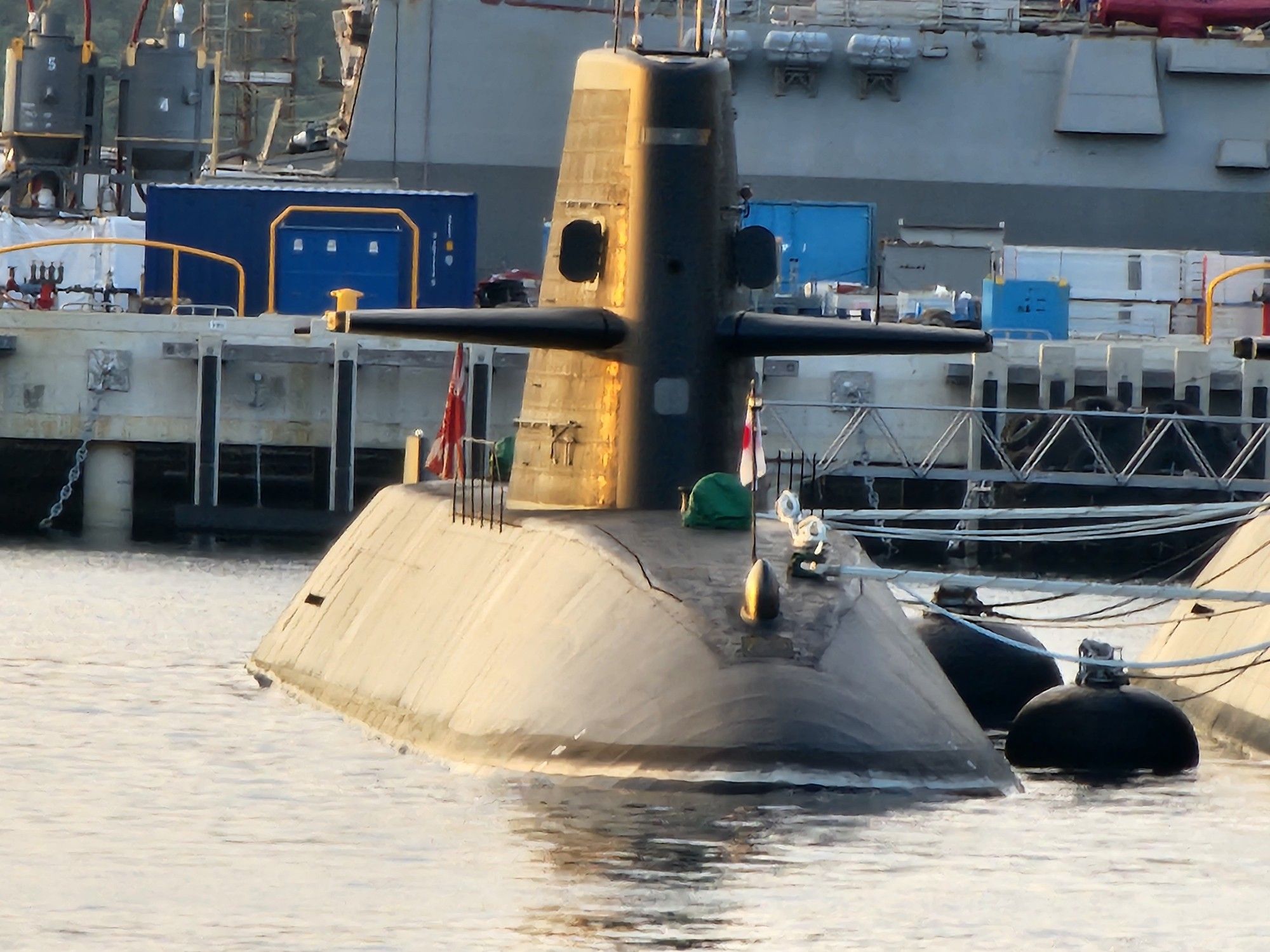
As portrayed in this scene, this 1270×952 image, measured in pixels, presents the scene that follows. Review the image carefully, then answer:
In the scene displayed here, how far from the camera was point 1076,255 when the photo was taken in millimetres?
47469

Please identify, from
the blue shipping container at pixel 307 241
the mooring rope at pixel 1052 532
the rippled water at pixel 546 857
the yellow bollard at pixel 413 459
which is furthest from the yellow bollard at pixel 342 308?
the mooring rope at pixel 1052 532

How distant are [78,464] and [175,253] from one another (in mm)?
4806

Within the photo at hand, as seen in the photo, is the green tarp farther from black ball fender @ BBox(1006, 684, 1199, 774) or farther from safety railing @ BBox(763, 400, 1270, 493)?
safety railing @ BBox(763, 400, 1270, 493)

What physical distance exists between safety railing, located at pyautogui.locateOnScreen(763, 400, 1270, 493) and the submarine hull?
58.9 feet

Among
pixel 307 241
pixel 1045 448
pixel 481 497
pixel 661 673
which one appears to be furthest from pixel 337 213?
pixel 661 673

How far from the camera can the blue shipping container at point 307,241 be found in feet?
136

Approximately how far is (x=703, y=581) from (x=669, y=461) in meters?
2.05

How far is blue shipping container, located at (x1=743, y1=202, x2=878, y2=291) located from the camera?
47031mm

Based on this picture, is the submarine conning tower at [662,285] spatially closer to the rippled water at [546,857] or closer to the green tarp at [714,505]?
the green tarp at [714,505]

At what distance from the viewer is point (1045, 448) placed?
114ft

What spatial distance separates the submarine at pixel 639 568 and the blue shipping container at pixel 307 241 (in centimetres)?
2181

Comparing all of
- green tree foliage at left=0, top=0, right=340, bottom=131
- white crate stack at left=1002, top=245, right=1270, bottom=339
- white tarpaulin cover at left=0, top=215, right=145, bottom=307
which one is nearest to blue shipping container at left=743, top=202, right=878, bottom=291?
white crate stack at left=1002, top=245, right=1270, bottom=339

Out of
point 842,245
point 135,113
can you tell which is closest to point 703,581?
point 842,245

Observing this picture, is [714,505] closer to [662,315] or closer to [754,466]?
[754,466]
